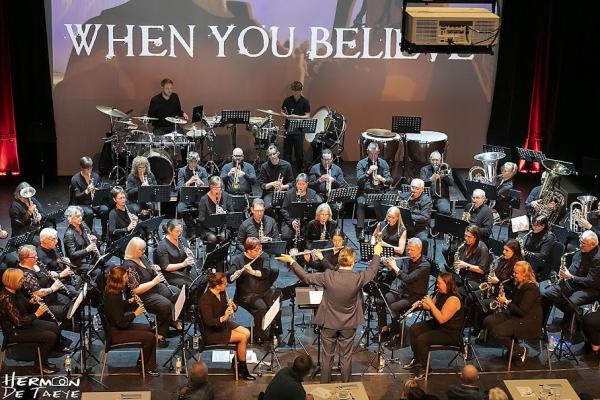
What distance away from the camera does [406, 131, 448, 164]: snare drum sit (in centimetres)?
1517

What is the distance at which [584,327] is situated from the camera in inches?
387

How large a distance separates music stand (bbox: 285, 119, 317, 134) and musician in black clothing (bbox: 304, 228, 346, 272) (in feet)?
12.0

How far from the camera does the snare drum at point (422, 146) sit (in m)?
15.2

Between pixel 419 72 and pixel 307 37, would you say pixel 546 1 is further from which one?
pixel 307 37

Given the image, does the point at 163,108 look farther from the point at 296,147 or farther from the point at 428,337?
the point at 428,337

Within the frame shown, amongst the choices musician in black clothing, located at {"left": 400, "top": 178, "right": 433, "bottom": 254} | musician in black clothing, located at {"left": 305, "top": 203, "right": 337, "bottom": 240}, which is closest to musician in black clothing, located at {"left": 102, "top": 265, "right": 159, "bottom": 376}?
musician in black clothing, located at {"left": 305, "top": 203, "right": 337, "bottom": 240}

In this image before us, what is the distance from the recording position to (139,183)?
42.6 ft

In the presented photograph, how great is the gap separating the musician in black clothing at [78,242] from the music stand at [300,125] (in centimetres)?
471

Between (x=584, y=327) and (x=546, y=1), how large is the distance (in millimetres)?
7907

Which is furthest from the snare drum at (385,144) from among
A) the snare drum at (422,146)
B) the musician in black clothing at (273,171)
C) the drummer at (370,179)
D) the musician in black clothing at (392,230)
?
the musician in black clothing at (392,230)

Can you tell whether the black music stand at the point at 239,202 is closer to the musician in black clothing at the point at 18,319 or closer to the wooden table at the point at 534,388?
the musician in black clothing at the point at 18,319

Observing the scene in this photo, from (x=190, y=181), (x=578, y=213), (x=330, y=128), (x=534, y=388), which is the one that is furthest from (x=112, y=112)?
(x=534, y=388)

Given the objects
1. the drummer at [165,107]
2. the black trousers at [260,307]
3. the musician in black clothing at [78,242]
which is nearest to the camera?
the black trousers at [260,307]

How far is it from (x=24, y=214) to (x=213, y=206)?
8.10 feet
